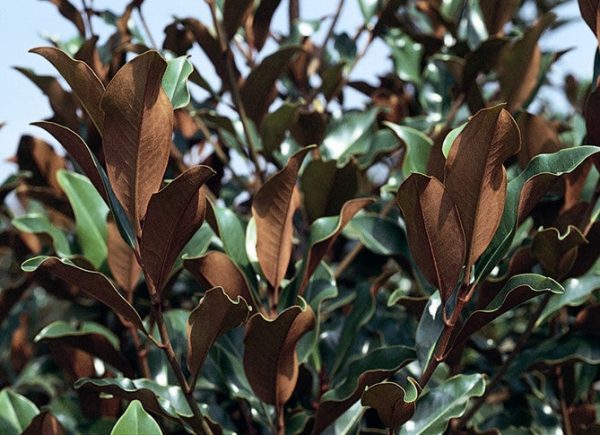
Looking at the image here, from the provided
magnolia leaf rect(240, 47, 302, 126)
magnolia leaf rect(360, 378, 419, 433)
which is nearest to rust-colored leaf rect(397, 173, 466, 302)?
magnolia leaf rect(360, 378, 419, 433)

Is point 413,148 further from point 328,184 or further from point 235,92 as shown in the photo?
point 235,92

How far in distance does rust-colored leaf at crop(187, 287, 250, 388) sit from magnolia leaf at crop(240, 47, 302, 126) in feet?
2.35

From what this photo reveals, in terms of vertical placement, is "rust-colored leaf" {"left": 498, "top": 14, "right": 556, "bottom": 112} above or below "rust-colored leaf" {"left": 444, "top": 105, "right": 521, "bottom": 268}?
below

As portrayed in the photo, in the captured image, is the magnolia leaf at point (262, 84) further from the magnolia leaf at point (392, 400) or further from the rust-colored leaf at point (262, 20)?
the magnolia leaf at point (392, 400)

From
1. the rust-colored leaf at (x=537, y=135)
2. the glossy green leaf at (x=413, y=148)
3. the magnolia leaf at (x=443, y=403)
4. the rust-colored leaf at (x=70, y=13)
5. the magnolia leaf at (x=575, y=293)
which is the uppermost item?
the rust-colored leaf at (x=70, y=13)

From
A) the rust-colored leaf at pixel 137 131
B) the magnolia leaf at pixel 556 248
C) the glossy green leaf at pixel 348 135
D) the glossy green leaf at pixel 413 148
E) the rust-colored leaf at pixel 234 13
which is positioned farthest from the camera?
the glossy green leaf at pixel 348 135

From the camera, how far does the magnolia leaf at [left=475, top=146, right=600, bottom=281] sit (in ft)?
3.53

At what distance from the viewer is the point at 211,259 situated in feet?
4.09

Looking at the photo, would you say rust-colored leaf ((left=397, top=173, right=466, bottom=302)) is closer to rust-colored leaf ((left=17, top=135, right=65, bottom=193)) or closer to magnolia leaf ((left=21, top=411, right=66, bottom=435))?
magnolia leaf ((left=21, top=411, right=66, bottom=435))

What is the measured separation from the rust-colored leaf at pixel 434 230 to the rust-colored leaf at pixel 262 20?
1.01m

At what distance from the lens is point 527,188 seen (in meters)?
1.10

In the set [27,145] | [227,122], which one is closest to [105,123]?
[227,122]

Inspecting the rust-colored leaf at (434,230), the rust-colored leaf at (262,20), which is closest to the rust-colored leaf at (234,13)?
the rust-colored leaf at (262,20)

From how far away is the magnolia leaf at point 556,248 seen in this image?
1.31 metres
